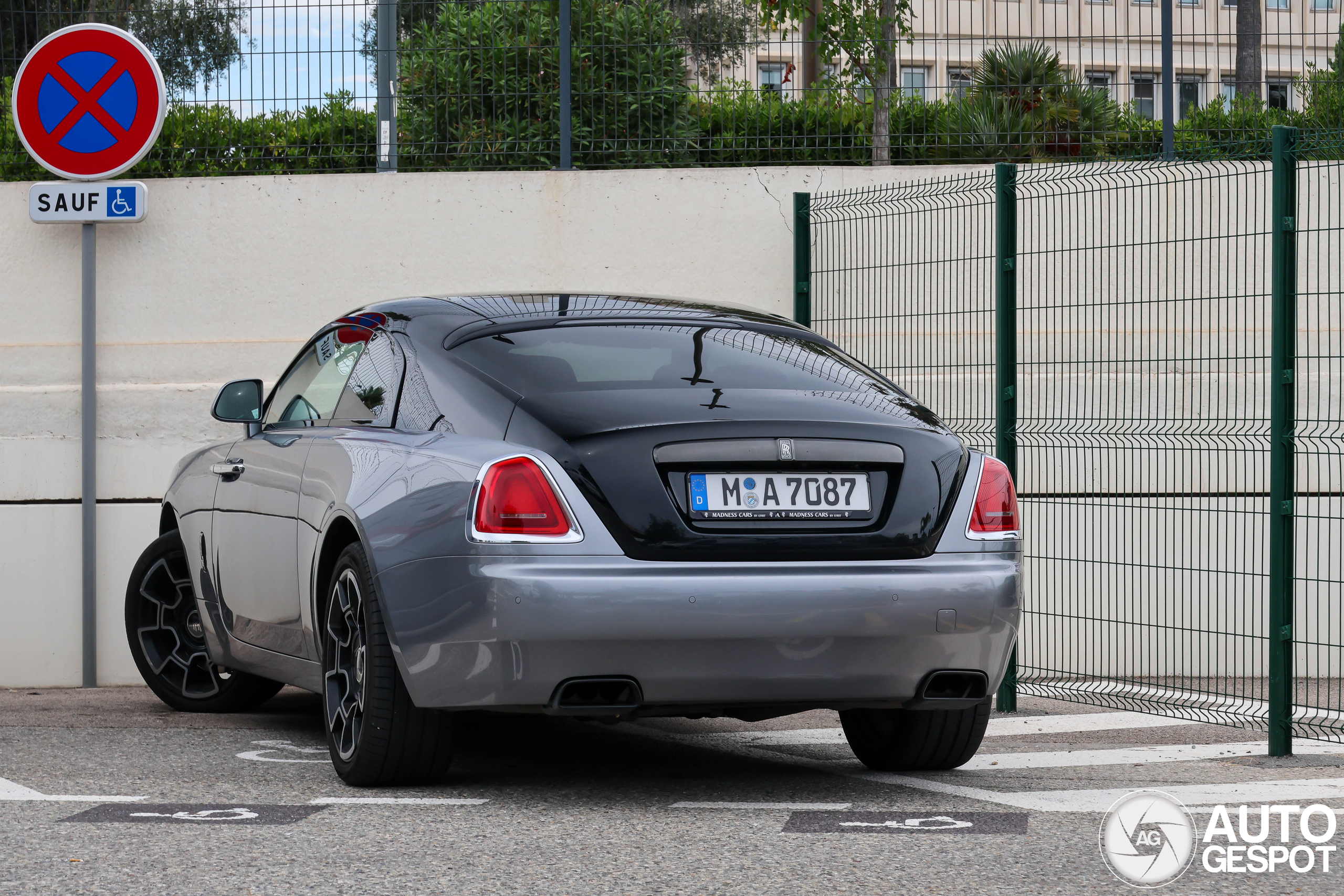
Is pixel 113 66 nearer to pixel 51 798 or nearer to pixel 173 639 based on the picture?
pixel 173 639

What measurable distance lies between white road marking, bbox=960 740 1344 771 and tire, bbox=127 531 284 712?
124 inches

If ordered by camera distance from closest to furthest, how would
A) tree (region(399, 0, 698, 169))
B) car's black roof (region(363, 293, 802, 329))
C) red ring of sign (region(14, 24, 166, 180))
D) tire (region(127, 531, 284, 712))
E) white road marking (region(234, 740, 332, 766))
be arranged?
1. car's black roof (region(363, 293, 802, 329))
2. white road marking (region(234, 740, 332, 766))
3. tire (region(127, 531, 284, 712))
4. red ring of sign (region(14, 24, 166, 180))
5. tree (region(399, 0, 698, 169))

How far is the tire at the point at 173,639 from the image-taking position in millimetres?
7414

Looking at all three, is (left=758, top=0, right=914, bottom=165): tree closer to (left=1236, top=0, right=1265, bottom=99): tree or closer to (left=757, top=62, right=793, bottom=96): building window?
(left=757, top=62, right=793, bottom=96): building window

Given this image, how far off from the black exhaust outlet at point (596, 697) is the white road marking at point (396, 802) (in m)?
0.50

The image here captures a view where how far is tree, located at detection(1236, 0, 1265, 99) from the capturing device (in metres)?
10.3

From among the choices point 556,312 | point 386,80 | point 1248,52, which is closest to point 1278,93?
point 1248,52

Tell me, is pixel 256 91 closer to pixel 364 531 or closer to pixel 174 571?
pixel 174 571

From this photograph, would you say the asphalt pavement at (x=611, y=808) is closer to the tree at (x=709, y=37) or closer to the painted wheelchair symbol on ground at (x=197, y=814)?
the painted wheelchair symbol on ground at (x=197, y=814)

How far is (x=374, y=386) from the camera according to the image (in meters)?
5.75

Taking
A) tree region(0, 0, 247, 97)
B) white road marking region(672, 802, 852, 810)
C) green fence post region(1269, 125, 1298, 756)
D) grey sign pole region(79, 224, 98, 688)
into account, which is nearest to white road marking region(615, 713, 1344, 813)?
white road marking region(672, 802, 852, 810)

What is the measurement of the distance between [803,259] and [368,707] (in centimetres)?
535

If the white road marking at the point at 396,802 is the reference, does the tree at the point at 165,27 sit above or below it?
above

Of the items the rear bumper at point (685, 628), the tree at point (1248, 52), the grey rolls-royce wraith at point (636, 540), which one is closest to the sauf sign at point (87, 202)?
the grey rolls-royce wraith at point (636, 540)
